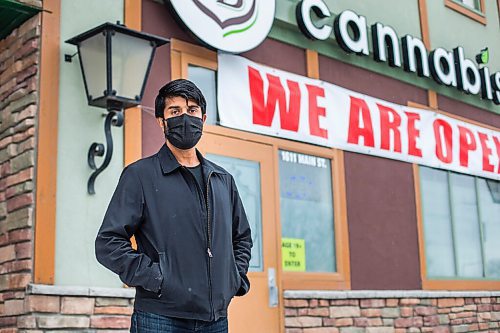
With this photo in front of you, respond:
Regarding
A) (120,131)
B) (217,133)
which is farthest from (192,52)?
(120,131)

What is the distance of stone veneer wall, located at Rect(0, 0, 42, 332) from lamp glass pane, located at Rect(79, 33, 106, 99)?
322 millimetres

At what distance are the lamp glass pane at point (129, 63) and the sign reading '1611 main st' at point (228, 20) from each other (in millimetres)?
875

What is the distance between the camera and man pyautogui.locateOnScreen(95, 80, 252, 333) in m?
3.09

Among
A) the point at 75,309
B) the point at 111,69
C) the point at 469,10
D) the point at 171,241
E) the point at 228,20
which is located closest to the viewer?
the point at 171,241

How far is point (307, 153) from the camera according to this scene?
296 inches

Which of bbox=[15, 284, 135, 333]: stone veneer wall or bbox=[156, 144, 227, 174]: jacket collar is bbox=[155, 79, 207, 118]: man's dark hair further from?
bbox=[15, 284, 135, 333]: stone veneer wall

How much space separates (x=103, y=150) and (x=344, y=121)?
3.11m

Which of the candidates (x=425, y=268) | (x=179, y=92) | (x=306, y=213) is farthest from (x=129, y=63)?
(x=425, y=268)

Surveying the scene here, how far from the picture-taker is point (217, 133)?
6660mm

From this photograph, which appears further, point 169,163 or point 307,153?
point 307,153

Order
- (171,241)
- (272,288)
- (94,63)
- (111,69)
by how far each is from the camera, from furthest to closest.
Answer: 1. (272,288)
2. (94,63)
3. (111,69)
4. (171,241)

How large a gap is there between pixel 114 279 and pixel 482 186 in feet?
18.6

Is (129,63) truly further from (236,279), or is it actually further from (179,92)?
(236,279)

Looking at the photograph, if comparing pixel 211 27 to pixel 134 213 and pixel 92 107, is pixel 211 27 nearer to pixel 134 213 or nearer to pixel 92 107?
pixel 92 107
